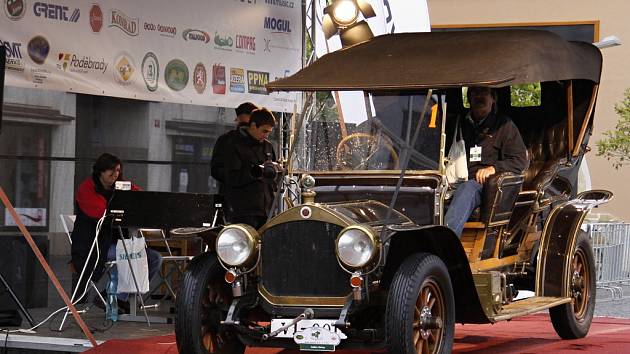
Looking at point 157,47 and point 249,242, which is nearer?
point 249,242

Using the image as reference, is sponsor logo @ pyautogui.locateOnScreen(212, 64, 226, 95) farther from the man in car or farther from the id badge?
the id badge

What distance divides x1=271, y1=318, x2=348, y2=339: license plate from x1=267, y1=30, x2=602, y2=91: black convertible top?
1674 mm

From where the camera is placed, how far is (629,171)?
A: 2730 cm

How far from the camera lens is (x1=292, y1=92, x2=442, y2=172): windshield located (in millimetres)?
8367

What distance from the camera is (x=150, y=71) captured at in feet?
36.0

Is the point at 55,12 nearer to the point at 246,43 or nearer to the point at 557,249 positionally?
the point at 246,43

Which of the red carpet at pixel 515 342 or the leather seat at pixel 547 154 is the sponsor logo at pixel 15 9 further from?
the leather seat at pixel 547 154

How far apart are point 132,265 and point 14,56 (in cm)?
197

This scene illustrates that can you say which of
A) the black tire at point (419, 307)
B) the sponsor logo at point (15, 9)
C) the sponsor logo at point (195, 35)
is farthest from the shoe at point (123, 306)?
the black tire at point (419, 307)

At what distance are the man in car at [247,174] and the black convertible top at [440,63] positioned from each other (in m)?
1.83

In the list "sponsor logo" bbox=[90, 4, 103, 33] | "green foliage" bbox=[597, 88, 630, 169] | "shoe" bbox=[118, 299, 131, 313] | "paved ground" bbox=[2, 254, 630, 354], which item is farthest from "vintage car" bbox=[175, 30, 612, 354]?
"green foliage" bbox=[597, 88, 630, 169]

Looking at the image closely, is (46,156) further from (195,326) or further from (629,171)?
(629,171)

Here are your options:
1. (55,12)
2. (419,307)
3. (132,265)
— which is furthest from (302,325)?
(55,12)

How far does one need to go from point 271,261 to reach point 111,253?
3.35 metres
